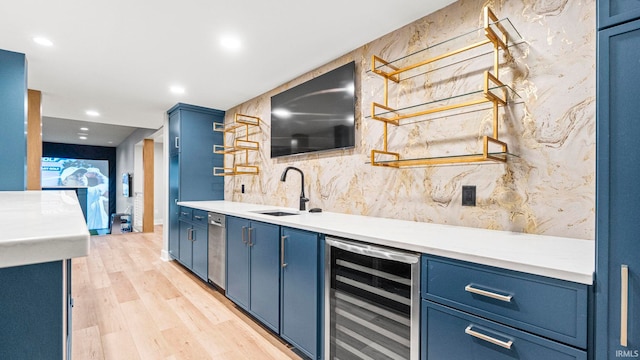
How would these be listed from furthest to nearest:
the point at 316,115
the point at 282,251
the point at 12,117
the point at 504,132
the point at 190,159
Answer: the point at 190,159, the point at 316,115, the point at 12,117, the point at 282,251, the point at 504,132

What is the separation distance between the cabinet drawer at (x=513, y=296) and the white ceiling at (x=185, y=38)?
1623 millimetres

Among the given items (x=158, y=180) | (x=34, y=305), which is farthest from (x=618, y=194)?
(x=158, y=180)

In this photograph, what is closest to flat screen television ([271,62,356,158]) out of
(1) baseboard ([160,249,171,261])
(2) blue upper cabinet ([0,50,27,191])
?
(2) blue upper cabinet ([0,50,27,191])

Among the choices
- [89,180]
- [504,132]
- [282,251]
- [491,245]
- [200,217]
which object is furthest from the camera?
[89,180]

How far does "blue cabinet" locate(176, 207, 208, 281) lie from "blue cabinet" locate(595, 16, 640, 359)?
3158mm

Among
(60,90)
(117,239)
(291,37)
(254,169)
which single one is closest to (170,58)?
(291,37)

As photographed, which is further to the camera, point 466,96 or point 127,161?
point 127,161

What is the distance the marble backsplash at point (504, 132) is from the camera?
1380 millimetres

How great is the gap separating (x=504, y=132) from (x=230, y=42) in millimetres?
2064

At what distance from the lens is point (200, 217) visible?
3363mm

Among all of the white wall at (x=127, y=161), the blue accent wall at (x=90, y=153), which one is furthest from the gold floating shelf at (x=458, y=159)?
the blue accent wall at (x=90, y=153)

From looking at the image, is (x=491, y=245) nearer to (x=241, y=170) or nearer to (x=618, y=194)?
(x=618, y=194)

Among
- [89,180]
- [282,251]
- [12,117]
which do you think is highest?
[12,117]

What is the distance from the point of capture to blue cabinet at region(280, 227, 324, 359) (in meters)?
1.77
